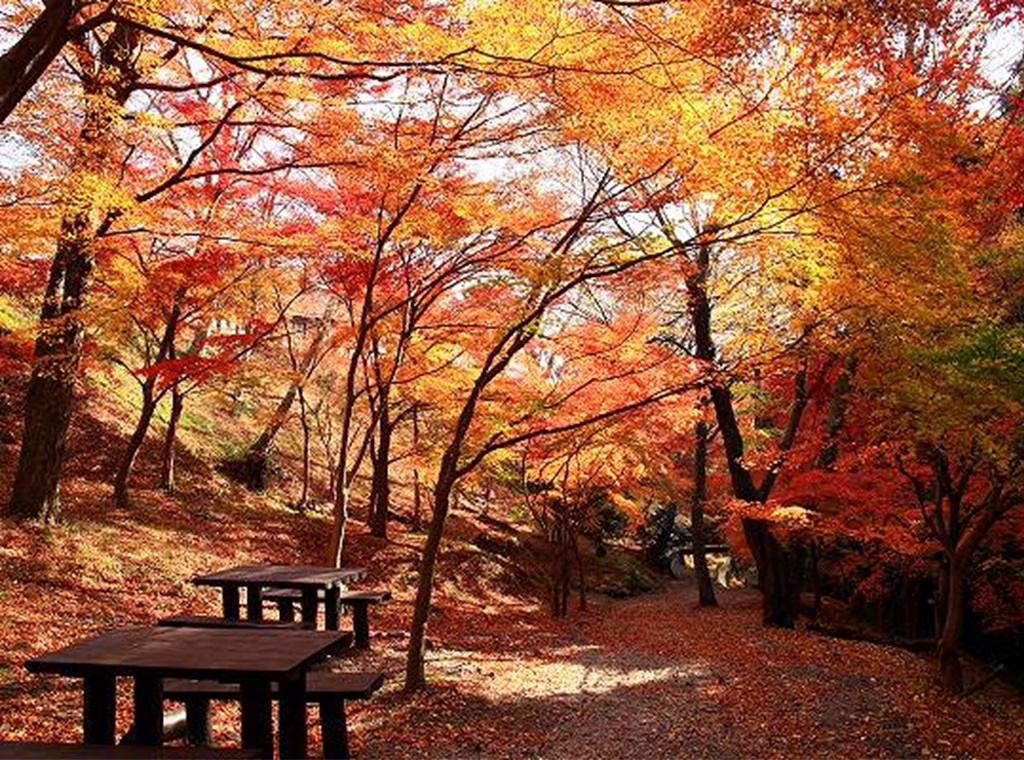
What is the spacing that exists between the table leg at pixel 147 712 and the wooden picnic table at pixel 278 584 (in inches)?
111

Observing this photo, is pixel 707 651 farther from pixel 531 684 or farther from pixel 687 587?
pixel 687 587

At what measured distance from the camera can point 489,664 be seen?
32.3ft

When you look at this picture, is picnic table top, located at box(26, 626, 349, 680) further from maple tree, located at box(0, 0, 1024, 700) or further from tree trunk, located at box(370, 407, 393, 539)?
tree trunk, located at box(370, 407, 393, 539)

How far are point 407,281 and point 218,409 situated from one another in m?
13.9

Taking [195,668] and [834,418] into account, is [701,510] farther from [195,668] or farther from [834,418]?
[195,668]

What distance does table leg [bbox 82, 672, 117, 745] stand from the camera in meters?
3.83

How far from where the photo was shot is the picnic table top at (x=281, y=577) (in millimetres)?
7012

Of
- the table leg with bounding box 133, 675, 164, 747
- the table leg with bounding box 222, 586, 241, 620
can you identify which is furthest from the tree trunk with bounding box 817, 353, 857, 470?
the table leg with bounding box 133, 675, 164, 747

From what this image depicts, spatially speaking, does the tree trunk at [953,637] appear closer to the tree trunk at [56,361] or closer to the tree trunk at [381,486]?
the tree trunk at [381,486]

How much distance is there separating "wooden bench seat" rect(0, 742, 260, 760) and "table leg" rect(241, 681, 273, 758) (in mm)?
549

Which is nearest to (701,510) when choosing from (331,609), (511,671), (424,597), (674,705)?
(511,671)

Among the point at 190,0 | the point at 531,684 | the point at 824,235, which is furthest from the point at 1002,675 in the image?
the point at 190,0

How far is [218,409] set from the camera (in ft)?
79.5

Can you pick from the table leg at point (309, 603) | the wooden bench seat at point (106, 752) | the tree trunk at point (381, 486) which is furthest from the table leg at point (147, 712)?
the tree trunk at point (381, 486)
